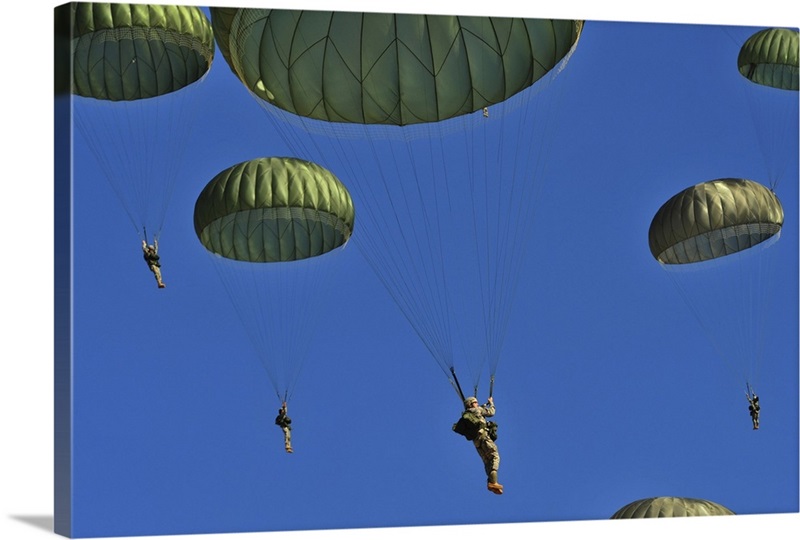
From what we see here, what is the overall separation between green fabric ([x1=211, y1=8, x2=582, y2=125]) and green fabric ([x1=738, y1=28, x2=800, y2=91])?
73.5 inches

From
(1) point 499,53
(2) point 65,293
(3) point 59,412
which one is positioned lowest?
(3) point 59,412

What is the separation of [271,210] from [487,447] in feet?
8.72

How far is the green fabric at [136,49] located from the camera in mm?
11539

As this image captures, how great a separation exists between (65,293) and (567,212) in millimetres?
4141

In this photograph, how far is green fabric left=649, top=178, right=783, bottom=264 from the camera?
523 inches

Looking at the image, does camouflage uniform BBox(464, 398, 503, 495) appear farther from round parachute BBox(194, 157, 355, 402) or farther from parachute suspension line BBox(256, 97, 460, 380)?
round parachute BBox(194, 157, 355, 402)

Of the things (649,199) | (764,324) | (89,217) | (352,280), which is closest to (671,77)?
(649,199)

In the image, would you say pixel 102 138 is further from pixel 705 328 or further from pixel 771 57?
pixel 771 57

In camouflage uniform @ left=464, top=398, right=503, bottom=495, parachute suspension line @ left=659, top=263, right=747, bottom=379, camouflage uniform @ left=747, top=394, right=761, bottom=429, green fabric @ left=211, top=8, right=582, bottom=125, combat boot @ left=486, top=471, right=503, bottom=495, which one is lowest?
combat boot @ left=486, top=471, right=503, bottom=495

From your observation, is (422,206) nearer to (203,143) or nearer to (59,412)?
(203,143)

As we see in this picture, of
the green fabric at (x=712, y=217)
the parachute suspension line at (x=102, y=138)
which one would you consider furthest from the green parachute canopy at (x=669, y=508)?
the parachute suspension line at (x=102, y=138)

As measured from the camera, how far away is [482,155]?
500 inches

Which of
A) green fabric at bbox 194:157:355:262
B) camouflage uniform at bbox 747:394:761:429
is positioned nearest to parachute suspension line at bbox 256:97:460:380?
green fabric at bbox 194:157:355:262

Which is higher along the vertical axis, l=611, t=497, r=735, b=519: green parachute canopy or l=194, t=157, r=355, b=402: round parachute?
l=194, t=157, r=355, b=402: round parachute
